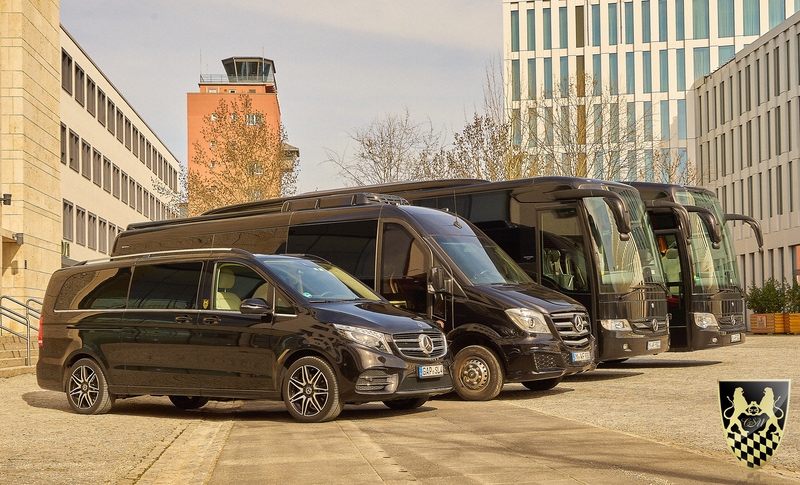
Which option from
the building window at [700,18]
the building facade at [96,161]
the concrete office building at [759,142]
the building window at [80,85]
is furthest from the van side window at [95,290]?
the building window at [700,18]

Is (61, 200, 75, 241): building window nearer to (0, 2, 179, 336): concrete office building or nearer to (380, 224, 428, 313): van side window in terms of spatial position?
(0, 2, 179, 336): concrete office building

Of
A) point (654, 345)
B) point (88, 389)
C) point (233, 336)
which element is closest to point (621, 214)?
point (654, 345)

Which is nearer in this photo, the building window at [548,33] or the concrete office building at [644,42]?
the concrete office building at [644,42]

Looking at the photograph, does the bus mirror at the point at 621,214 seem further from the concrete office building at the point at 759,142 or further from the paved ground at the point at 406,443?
the concrete office building at the point at 759,142

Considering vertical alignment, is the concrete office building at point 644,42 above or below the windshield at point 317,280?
above

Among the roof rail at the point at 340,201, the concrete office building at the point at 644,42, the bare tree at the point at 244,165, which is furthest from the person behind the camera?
the concrete office building at the point at 644,42

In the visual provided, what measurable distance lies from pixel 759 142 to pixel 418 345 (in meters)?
55.2

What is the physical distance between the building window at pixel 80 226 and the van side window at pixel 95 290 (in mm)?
39372

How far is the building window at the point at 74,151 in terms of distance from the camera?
1996 inches

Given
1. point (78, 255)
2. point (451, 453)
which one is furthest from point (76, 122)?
point (451, 453)

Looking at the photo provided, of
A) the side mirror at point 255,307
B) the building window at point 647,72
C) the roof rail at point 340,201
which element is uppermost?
the building window at point 647,72

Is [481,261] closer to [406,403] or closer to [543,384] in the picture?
[543,384]

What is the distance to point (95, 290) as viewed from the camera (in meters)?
14.5

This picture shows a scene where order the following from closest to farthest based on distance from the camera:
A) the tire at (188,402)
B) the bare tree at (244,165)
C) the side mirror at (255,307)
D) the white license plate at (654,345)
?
the side mirror at (255,307) → the tire at (188,402) → the white license plate at (654,345) → the bare tree at (244,165)
